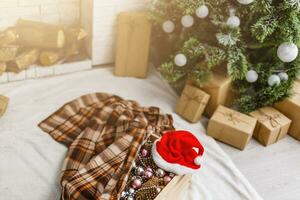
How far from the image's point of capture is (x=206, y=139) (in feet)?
6.76

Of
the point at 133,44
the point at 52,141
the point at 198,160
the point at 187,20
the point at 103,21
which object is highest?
the point at 187,20

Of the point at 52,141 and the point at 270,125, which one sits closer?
the point at 52,141

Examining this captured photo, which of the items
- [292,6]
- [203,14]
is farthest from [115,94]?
[292,6]

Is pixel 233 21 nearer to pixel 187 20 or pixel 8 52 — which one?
pixel 187 20

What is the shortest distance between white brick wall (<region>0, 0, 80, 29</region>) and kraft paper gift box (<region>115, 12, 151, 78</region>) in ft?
1.05

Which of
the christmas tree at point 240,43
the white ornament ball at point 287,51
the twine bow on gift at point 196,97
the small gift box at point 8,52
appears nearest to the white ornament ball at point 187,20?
the christmas tree at point 240,43

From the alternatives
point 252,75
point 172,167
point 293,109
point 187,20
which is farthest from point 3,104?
point 293,109

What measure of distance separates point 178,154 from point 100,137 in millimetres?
388

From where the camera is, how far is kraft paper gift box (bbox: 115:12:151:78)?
2.30 metres

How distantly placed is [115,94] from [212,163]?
0.67m

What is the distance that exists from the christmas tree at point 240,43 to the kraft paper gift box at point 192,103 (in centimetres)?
7

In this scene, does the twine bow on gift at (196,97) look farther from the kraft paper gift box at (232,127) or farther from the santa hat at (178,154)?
the santa hat at (178,154)

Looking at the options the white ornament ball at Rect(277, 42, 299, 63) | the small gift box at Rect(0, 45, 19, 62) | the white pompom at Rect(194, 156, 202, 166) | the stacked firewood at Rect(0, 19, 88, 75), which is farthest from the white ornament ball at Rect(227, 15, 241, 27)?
the small gift box at Rect(0, 45, 19, 62)

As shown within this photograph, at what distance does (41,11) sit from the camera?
2.34 meters
